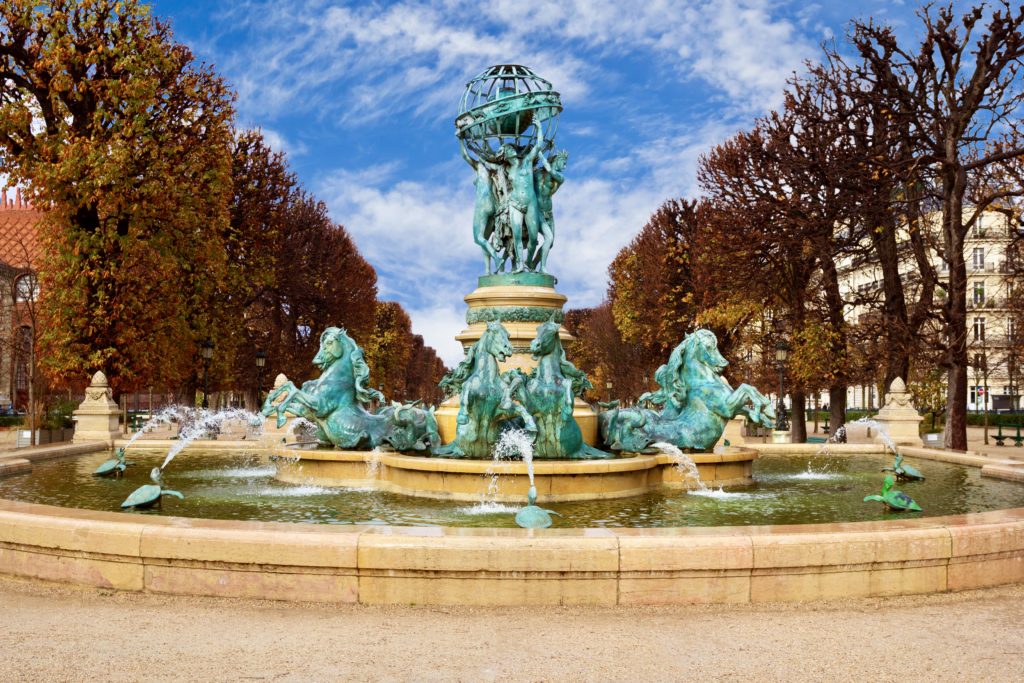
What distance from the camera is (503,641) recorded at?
19.2ft

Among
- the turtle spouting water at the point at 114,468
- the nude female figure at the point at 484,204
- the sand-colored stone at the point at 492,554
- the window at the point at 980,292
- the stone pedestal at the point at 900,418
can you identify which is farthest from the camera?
the window at the point at 980,292

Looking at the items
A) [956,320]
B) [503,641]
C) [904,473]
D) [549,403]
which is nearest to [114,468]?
[549,403]

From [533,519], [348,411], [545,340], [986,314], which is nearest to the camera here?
[533,519]

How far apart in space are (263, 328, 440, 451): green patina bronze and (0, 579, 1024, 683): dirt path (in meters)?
5.75

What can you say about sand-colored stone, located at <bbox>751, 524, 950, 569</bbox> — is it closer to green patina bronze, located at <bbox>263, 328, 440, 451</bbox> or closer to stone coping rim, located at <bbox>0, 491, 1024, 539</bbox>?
stone coping rim, located at <bbox>0, 491, 1024, 539</bbox>

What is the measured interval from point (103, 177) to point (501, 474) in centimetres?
1965

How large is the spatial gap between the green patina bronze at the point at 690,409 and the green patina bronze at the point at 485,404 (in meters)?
2.09

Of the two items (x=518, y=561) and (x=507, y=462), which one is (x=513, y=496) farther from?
(x=518, y=561)

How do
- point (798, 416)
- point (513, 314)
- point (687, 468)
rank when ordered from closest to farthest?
1. point (687, 468)
2. point (513, 314)
3. point (798, 416)

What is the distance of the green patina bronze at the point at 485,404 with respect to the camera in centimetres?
1115

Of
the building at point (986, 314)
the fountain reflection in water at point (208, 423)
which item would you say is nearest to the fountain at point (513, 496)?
the fountain reflection in water at point (208, 423)

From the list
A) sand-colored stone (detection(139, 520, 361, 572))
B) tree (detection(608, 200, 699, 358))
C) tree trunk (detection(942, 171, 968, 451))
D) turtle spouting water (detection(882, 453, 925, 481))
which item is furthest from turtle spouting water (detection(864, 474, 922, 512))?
tree (detection(608, 200, 699, 358))

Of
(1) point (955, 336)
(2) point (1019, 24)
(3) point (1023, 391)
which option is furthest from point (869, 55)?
(3) point (1023, 391)

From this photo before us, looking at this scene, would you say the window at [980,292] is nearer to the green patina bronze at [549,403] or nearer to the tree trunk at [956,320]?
the tree trunk at [956,320]
